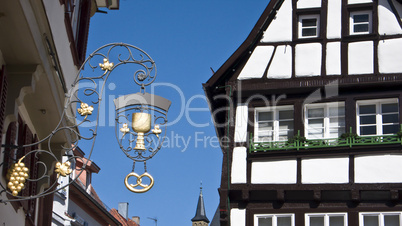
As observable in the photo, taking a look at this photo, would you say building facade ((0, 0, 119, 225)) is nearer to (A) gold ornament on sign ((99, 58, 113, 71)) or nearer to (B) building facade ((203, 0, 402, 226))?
(A) gold ornament on sign ((99, 58, 113, 71))

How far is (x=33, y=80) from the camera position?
35.5 feet

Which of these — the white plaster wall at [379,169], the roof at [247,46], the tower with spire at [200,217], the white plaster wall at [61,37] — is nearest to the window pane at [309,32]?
the roof at [247,46]

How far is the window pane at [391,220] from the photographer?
61.6 feet

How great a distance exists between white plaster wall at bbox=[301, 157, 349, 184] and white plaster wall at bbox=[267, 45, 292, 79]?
7.77 feet

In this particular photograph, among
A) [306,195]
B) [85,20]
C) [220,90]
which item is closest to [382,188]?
[306,195]

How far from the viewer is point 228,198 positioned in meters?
19.6

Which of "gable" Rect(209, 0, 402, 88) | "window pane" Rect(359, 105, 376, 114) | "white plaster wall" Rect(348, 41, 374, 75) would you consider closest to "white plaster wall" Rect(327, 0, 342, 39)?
"gable" Rect(209, 0, 402, 88)

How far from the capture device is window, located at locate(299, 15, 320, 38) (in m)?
21.0

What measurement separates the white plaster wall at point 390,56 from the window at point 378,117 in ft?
2.49

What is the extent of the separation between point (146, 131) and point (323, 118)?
1039 centimetres

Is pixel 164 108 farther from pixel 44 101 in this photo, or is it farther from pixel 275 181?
pixel 275 181

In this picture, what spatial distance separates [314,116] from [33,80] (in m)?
10.6

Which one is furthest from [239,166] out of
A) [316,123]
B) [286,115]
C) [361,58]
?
[361,58]

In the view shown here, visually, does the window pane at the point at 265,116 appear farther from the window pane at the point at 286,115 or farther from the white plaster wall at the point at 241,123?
the white plaster wall at the point at 241,123
